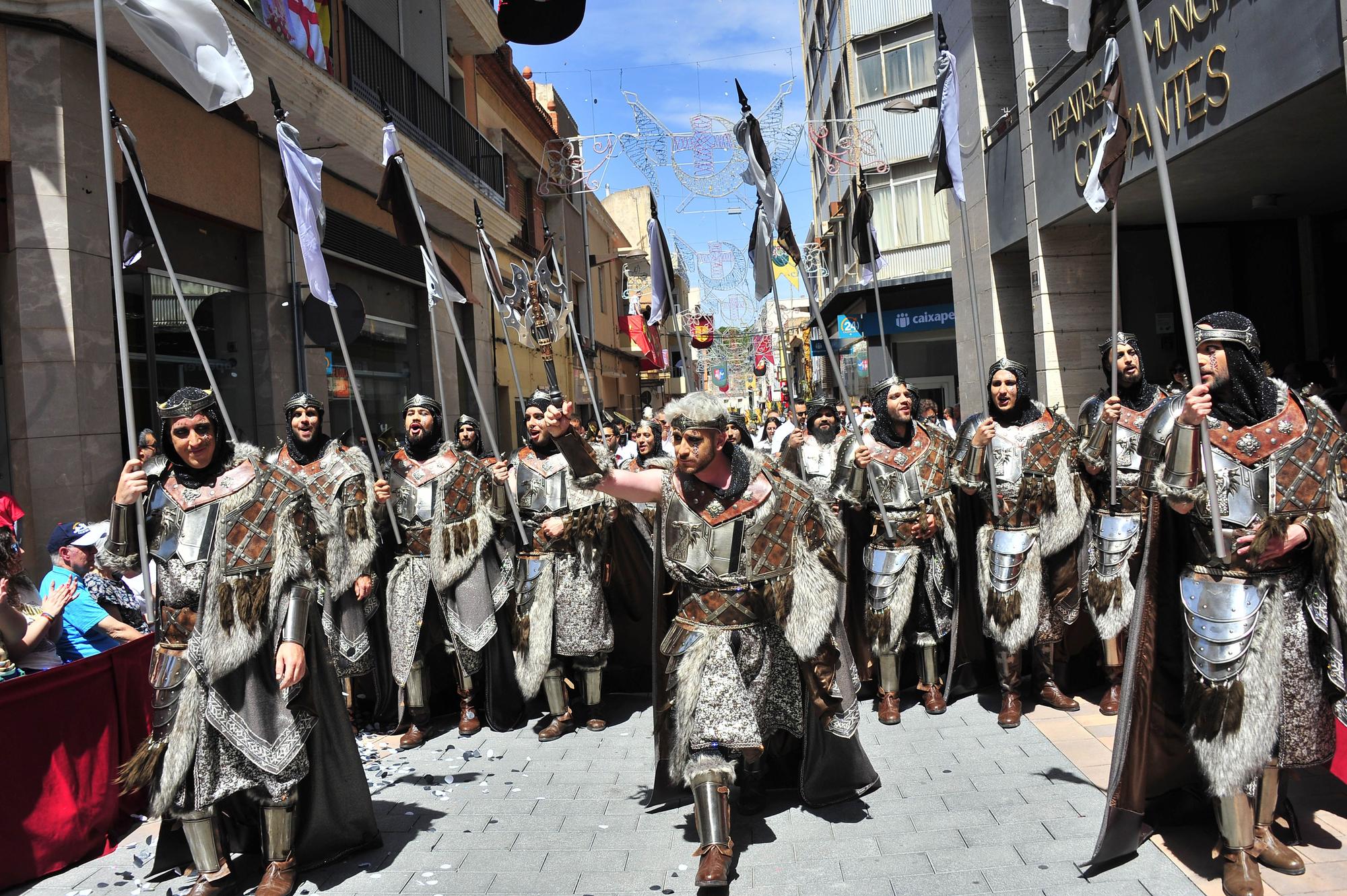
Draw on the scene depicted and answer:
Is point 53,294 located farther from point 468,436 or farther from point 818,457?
point 818,457

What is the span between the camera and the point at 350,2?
11.8 metres

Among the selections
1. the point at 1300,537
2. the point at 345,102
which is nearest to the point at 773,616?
the point at 1300,537

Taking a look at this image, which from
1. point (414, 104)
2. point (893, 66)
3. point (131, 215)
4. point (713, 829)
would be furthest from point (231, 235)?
point (893, 66)

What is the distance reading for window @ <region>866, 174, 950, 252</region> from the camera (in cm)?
2280

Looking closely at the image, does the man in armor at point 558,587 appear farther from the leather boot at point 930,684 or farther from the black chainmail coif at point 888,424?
the leather boot at point 930,684

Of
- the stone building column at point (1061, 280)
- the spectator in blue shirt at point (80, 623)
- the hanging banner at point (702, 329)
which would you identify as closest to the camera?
the spectator in blue shirt at point (80, 623)

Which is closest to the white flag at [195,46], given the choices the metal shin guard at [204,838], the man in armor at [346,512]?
the man in armor at [346,512]

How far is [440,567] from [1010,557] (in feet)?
10.8

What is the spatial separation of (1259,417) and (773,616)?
190 cm

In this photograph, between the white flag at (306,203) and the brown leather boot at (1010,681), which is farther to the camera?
the white flag at (306,203)

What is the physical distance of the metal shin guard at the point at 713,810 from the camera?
345cm

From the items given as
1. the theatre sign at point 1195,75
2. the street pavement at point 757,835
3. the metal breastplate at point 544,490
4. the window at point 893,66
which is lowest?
the street pavement at point 757,835

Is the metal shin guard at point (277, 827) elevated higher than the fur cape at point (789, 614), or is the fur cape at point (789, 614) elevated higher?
the fur cape at point (789, 614)

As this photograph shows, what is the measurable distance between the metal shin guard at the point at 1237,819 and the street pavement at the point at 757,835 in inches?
8.8
